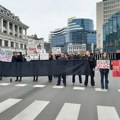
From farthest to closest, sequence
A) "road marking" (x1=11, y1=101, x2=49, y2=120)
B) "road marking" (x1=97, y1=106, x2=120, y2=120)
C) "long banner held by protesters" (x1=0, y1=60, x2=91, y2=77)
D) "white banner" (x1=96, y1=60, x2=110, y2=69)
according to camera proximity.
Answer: "long banner held by protesters" (x1=0, y1=60, x2=91, y2=77) → "white banner" (x1=96, y1=60, x2=110, y2=69) → "road marking" (x1=97, y1=106, x2=120, y2=120) → "road marking" (x1=11, y1=101, x2=49, y2=120)

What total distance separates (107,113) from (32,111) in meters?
2.22

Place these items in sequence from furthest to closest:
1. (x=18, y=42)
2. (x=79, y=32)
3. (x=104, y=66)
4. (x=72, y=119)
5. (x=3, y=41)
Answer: (x=79, y=32)
(x=18, y=42)
(x=3, y=41)
(x=104, y=66)
(x=72, y=119)

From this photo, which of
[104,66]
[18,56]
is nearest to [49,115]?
[104,66]

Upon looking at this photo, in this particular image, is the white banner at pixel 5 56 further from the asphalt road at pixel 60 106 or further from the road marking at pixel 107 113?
the road marking at pixel 107 113

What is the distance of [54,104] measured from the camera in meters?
9.85

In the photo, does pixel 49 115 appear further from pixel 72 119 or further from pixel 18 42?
pixel 18 42

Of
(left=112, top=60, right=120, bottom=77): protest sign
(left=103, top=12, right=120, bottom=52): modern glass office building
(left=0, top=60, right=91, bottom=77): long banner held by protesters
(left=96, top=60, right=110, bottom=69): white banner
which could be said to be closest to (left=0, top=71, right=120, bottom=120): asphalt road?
(left=96, top=60, right=110, bottom=69): white banner

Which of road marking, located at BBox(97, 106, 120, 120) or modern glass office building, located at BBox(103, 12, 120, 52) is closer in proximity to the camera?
road marking, located at BBox(97, 106, 120, 120)

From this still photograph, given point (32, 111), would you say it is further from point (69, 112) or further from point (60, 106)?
point (60, 106)

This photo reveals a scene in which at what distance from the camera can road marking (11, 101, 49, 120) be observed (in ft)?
25.6

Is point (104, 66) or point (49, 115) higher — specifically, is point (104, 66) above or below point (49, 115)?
above

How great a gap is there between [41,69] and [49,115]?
10175 millimetres

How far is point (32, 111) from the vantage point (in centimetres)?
864

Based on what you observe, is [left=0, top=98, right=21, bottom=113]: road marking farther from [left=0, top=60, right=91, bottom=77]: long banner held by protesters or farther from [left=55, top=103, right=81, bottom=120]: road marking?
[left=0, top=60, right=91, bottom=77]: long banner held by protesters
